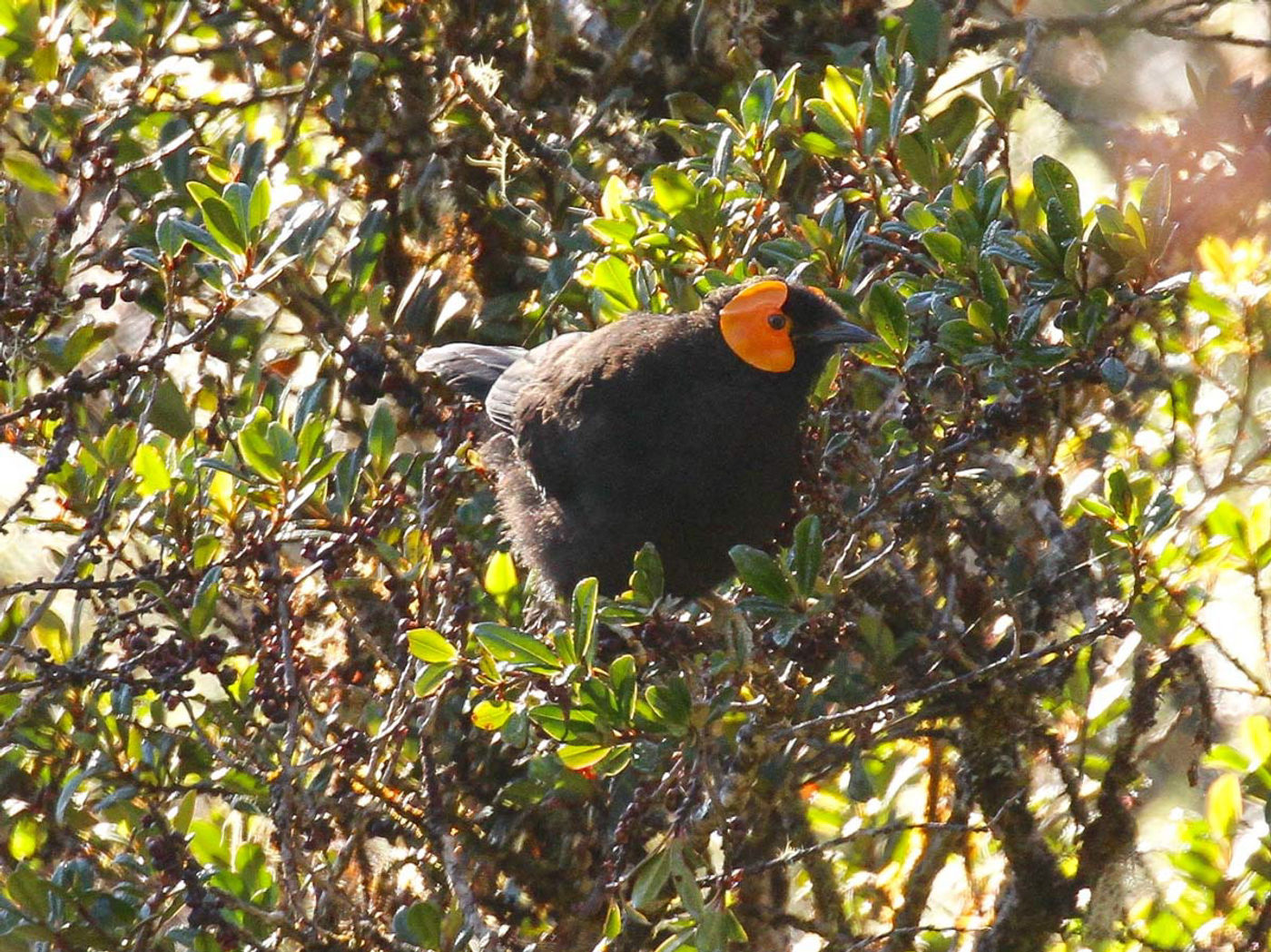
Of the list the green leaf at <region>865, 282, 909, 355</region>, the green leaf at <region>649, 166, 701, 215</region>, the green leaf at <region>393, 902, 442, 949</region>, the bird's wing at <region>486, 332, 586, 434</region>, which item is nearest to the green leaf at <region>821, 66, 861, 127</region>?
the green leaf at <region>649, 166, 701, 215</region>

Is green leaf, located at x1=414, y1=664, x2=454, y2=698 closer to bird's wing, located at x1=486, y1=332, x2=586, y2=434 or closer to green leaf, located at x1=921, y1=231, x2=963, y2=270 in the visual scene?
green leaf, located at x1=921, y1=231, x2=963, y2=270

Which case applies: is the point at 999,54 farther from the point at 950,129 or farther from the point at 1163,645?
the point at 1163,645

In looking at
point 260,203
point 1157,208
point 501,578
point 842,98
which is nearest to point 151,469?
point 260,203

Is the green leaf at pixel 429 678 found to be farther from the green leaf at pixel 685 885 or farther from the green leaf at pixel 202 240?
the green leaf at pixel 202 240

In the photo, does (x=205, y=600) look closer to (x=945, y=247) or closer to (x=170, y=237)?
(x=170, y=237)

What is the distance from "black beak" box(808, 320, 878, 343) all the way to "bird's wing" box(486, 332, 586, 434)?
713 millimetres

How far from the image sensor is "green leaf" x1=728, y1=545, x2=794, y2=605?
7.79ft

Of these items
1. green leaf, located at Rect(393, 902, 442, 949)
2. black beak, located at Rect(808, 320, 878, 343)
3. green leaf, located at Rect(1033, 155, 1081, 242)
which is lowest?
green leaf, located at Rect(393, 902, 442, 949)

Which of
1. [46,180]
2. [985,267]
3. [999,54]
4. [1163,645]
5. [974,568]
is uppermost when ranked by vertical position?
[46,180]

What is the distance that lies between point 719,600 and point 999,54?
228cm

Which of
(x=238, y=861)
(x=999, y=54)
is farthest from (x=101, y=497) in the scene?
(x=999, y=54)

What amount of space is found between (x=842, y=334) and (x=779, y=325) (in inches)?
7.5

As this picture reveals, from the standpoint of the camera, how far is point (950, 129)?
3.29 m

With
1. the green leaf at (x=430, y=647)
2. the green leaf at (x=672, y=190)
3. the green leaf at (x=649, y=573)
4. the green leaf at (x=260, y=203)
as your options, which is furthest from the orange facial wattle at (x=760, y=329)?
the green leaf at (x=430, y=647)
